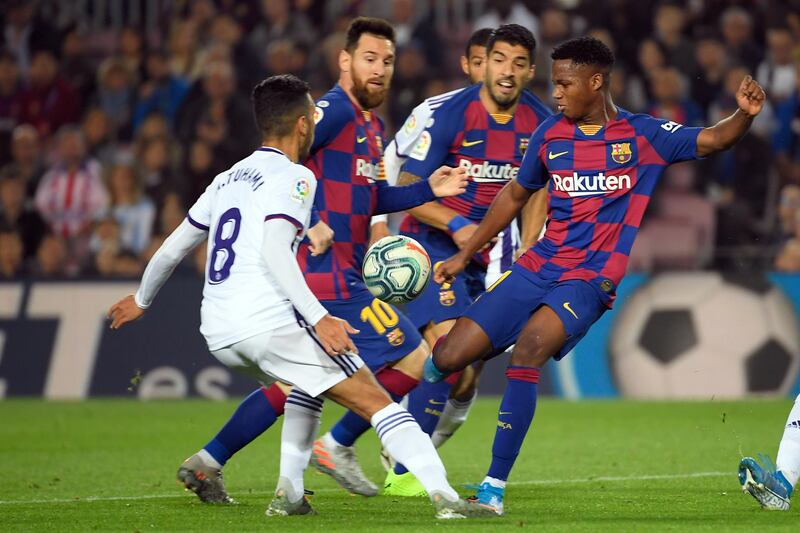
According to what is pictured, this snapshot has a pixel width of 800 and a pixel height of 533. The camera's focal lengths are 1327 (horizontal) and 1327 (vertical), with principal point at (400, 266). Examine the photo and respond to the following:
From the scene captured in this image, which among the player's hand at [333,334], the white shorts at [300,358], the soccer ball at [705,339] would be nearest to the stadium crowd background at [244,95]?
the soccer ball at [705,339]

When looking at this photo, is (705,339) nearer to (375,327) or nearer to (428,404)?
(428,404)

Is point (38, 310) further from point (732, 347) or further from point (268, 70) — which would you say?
point (732, 347)

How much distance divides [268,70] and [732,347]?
22.4 ft

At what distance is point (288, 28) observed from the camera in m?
17.2

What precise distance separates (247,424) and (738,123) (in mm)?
2865

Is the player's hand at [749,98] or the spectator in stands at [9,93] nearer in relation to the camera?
the player's hand at [749,98]

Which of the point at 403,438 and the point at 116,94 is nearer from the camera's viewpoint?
the point at 403,438

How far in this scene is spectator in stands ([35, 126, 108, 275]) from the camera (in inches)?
605

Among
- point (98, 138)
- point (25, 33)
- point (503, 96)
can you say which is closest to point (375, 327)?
point (503, 96)

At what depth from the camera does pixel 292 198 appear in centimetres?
575

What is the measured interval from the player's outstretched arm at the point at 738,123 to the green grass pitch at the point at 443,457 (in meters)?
1.77

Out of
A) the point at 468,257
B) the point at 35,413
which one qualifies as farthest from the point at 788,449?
the point at 35,413

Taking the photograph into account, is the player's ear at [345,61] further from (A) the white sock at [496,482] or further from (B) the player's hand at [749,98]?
(A) the white sock at [496,482]

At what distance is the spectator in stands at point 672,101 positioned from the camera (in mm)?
15102
